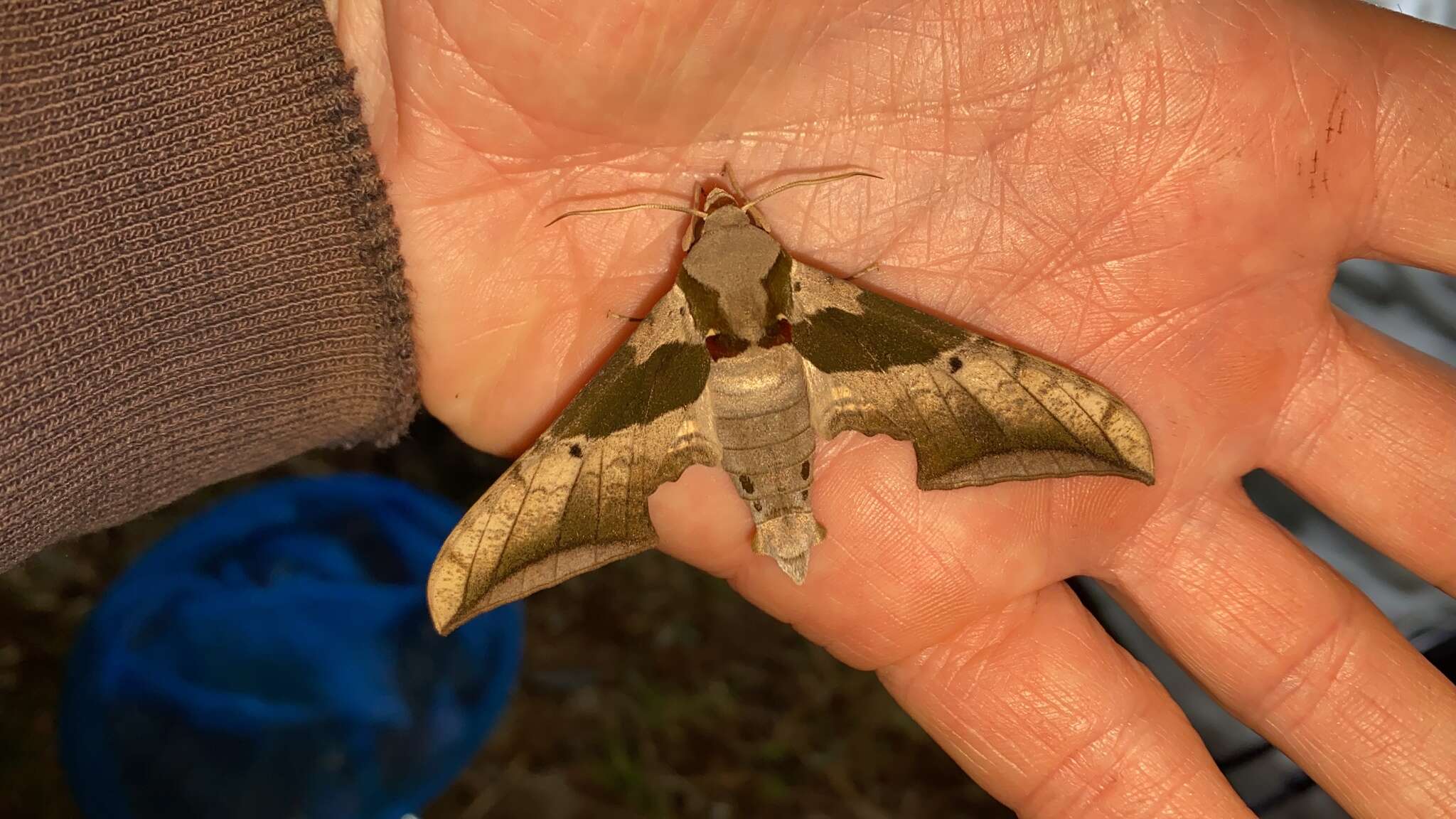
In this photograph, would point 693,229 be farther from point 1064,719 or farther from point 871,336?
point 1064,719

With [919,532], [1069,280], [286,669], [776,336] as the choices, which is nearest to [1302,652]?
[919,532]

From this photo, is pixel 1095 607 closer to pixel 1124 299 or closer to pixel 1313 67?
pixel 1124 299

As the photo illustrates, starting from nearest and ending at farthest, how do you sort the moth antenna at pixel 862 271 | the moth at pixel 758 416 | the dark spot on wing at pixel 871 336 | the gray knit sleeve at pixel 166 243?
the gray knit sleeve at pixel 166 243 → the moth at pixel 758 416 → the dark spot on wing at pixel 871 336 → the moth antenna at pixel 862 271

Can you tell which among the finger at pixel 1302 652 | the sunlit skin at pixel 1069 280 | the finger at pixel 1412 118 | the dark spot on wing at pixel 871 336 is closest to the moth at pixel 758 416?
the dark spot on wing at pixel 871 336

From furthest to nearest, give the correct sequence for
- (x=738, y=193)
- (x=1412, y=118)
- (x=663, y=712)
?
1. (x=663, y=712)
2. (x=738, y=193)
3. (x=1412, y=118)

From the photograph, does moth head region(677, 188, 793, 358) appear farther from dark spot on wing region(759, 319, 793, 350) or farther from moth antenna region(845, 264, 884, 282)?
moth antenna region(845, 264, 884, 282)

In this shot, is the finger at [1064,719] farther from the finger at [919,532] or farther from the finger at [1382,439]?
the finger at [1382,439]
